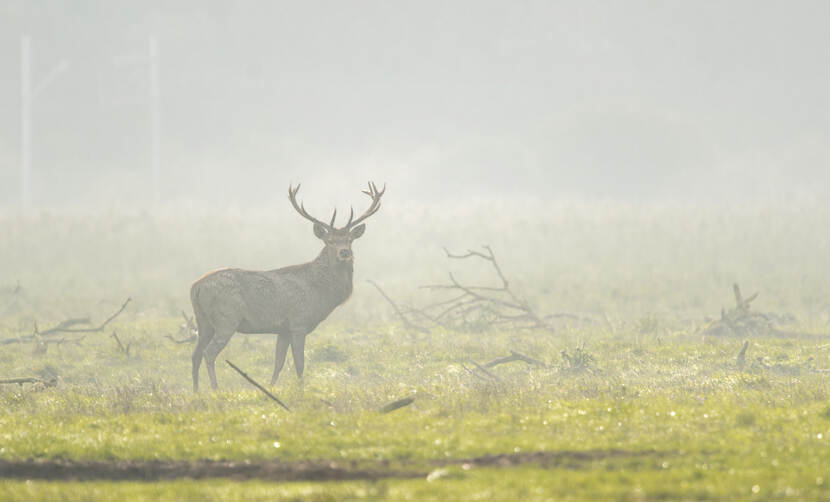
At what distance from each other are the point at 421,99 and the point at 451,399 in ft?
469

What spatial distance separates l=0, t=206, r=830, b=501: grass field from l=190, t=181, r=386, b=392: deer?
3.53ft

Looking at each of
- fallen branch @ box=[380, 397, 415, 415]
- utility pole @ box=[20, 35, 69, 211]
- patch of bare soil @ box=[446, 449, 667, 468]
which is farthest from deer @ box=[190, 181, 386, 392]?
utility pole @ box=[20, 35, 69, 211]

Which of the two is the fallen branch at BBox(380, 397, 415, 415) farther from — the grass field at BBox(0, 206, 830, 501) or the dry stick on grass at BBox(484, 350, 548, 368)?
the dry stick on grass at BBox(484, 350, 548, 368)

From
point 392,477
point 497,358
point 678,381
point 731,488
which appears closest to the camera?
point 731,488

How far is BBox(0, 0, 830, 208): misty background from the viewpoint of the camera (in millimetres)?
129750

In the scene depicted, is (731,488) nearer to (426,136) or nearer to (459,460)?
(459,460)

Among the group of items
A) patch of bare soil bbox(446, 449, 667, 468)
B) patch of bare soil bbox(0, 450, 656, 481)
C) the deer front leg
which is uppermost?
the deer front leg

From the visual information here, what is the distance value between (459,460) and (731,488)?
11.9 ft

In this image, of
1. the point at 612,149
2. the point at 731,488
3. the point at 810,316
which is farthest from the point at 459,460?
the point at 612,149

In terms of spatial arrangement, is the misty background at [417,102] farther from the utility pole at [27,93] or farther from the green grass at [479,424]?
the green grass at [479,424]

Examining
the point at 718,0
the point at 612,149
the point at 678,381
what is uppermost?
the point at 718,0

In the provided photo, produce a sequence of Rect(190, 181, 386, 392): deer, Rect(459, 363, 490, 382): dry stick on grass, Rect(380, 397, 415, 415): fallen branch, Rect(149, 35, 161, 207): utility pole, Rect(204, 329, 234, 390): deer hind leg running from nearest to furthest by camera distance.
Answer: Rect(380, 397, 415, 415): fallen branch < Rect(204, 329, 234, 390): deer hind leg < Rect(190, 181, 386, 392): deer < Rect(459, 363, 490, 382): dry stick on grass < Rect(149, 35, 161, 207): utility pole

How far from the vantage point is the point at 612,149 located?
134 meters

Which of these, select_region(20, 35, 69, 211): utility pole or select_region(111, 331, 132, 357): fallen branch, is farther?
select_region(20, 35, 69, 211): utility pole
